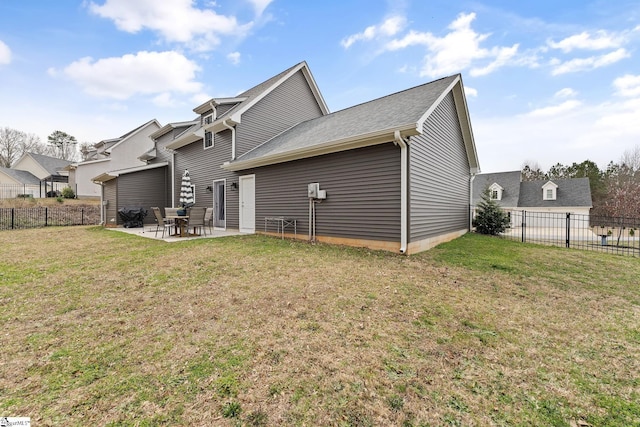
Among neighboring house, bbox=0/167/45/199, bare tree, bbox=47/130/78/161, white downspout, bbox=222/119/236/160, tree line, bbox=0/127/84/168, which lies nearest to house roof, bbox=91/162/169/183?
white downspout, bbox=222/119/236/160

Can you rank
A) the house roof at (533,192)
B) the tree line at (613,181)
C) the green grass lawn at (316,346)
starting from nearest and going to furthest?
the green grass lawn at (316,346)
the tree line at (613,181)
the house roof at (533,192)

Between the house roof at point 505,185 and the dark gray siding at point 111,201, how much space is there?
26.4m

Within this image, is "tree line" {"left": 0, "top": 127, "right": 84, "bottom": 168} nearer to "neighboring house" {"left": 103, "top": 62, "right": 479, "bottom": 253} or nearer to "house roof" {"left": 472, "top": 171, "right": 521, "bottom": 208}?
"neighboring house" {"left": 103, "top": 62, "right": 479, "bottom": 253}

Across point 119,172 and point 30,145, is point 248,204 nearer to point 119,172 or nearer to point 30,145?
point 119,172

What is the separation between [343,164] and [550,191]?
25954 millimetres

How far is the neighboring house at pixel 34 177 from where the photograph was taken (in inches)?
981

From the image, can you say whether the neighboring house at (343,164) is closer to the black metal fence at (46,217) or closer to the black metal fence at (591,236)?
the black metal fence at (591,236)

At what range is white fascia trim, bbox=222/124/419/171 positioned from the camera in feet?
20.0

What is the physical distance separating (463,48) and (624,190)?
72.7ft

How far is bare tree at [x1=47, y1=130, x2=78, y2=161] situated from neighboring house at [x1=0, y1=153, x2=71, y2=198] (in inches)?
376

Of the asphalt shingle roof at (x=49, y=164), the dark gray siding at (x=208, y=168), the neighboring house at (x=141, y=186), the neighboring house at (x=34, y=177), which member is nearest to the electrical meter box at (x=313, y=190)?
the dark gray siding at (x=208, y=168)

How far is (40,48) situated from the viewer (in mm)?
9367

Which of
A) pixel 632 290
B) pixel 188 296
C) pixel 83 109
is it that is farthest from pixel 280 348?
pixel 83 109

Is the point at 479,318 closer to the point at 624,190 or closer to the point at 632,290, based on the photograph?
the point at 632,290
